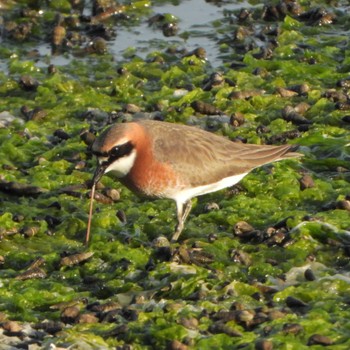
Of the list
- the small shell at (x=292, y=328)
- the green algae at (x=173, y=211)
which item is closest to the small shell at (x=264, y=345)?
the green algae at (x=173, y=211)

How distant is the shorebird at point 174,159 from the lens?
1036 centimetres

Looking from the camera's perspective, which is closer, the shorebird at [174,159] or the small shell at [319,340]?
the small shell at [319,340]

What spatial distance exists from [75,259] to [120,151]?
109cm

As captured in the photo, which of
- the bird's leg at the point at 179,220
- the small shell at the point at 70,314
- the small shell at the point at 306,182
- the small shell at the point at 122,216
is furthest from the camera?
the small shell at the point at 306,182

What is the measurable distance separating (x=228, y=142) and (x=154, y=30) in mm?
6201

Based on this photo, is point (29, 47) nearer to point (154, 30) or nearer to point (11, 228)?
point (154, 30)

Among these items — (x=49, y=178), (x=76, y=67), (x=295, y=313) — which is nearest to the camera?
(x=295, y=313)

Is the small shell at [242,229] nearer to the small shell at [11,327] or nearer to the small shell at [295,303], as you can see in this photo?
the small shell at [295,303]

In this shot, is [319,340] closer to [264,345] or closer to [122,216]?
[264,345]

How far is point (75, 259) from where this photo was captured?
10.4m

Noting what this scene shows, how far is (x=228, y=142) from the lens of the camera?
11242 mm

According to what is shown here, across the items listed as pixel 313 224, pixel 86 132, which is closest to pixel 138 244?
pixel 313 224

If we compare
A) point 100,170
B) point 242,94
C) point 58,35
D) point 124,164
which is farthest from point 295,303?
point 58,35

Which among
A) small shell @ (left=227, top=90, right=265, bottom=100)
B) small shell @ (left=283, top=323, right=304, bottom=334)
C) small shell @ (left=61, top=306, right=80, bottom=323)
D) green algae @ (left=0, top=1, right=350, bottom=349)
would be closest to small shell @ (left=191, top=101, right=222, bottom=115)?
green algae @ (left=0, top=1, right=350, bottom=349)
